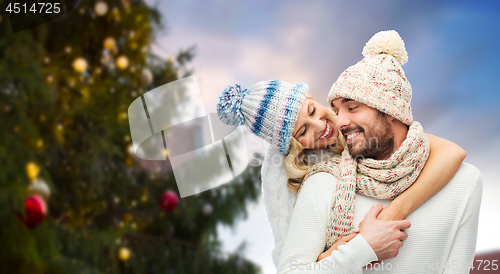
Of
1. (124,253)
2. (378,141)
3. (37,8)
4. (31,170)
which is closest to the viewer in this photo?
(378,141)

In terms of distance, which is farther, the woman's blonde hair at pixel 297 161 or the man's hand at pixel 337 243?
the woman's blonde hair at pixel 297 161

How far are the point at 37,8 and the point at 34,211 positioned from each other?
947 millimetres

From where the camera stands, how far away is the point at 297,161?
1.39 m

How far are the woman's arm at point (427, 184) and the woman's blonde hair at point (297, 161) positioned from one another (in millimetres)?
327

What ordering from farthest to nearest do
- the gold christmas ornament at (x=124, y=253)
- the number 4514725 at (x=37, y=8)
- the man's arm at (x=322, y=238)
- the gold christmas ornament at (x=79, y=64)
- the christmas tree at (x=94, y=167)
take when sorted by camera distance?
the gold christmas ornament at (x=124, y=253) → the gold christmas ornament at (x=79, y=64) → the number 4514725 at (x=37, y=8) → the christmas tree at (x=94, y=167) → the man's arm at (x=322, y=238)

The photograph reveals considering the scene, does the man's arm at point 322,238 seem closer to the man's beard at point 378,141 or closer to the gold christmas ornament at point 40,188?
the man's beard at point 378,141

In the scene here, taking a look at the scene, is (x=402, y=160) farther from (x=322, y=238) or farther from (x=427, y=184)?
(x=322, y=238)

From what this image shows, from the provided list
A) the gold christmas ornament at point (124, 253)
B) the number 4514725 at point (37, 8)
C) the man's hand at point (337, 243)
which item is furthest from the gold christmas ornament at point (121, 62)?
the man's hand at point (337, 243)

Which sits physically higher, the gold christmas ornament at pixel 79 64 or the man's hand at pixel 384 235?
the gold christmas ornament at pixel 79 64

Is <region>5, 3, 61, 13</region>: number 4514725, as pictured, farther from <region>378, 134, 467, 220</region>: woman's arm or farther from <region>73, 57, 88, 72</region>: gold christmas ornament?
<region>378, 134, 467, 220</region>: woman's arm

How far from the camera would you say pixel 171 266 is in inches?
79.7

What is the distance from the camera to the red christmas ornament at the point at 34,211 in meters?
1.32

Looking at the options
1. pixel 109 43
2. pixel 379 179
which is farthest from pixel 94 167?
pixel 379 179

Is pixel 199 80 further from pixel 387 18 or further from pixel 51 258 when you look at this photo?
pixel 387 18
